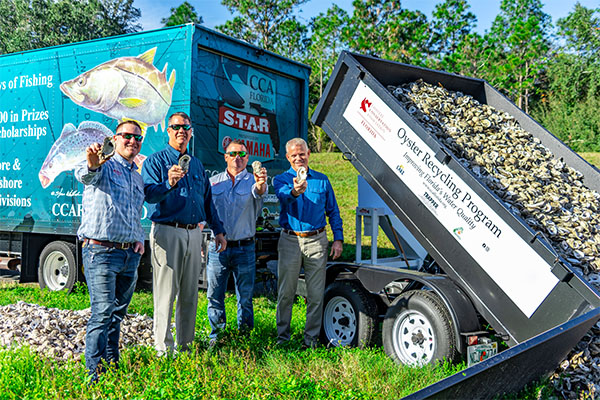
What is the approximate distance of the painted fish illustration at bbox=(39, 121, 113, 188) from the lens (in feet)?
23.1

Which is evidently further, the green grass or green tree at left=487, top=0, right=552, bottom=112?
green tree at left=487, top=0, right=552, bottom=112

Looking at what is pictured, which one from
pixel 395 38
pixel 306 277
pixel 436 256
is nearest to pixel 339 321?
pixel 306 277

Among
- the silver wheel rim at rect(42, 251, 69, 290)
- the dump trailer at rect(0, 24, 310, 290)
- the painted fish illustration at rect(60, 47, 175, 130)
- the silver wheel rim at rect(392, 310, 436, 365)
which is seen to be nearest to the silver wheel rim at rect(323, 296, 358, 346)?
the silver wheel rim at rect(392, 310, 436, 365)

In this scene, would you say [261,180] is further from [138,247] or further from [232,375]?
[232,375]

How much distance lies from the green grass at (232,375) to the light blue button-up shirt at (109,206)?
3.20ft

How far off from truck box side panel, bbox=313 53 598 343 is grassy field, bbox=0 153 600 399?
57 centimetres

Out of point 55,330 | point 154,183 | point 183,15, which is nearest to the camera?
point 154,183

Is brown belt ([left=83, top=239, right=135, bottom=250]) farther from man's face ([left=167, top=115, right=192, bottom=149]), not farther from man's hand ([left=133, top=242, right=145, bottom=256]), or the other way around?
man's face ([left=167, top=115, right=192, bottom=149])

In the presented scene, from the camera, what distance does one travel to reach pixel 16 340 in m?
4.76

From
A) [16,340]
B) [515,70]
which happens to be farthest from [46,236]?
[515,70]

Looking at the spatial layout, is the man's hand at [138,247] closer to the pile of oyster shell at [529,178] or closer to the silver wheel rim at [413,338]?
the silver wheel rim at [413,338]

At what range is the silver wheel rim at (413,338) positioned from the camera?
4.19 meters

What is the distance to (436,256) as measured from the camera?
13.7 feet

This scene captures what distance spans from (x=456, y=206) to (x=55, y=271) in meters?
6.56
